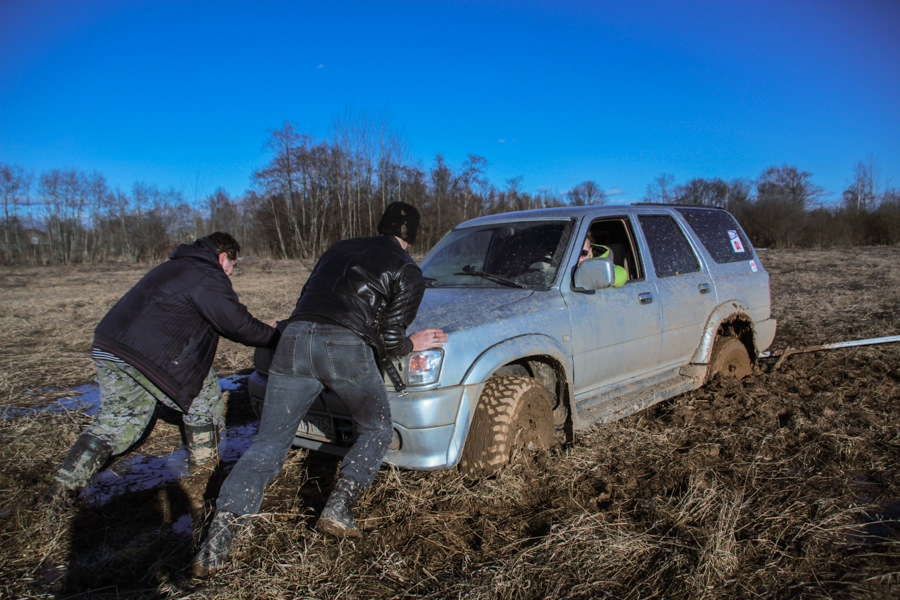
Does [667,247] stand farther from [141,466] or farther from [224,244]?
[141,466]

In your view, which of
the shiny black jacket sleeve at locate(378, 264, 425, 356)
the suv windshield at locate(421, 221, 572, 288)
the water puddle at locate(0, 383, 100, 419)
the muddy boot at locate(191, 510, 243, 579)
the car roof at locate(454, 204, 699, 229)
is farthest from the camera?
the water puddle at locate(0, 383, 100, 419)

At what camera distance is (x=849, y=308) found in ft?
31.0

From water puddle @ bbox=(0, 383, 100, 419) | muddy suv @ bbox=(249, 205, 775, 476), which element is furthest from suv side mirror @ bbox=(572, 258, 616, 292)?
water puddle @ bbox=(0, 383, 100, 419)

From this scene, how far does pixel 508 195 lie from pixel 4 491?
152ft

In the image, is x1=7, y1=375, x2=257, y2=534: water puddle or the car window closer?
x1=7, y1=375, x2=257, y2=534: water puddle

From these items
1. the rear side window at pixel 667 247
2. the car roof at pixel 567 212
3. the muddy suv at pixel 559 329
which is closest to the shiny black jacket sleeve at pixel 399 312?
the muddy suv at pixel 559 329

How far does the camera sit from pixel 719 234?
5414mm

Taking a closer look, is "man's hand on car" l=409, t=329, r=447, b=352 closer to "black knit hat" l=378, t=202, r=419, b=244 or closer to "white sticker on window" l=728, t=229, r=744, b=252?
"black knit hat" l=378, t=202, r=419, b=244

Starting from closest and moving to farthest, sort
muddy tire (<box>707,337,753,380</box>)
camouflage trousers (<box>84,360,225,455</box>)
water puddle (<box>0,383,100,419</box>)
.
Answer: camouflage trousers (<box>84,360,225,455</box>) < muddy tire (<box>707,337,753,380</box>) < water puddle (<box>0,383,100,419</box>)

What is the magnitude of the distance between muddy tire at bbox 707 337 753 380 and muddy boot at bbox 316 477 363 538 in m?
3.75

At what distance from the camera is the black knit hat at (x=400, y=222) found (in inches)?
124

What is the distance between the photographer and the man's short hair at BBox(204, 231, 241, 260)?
383cm

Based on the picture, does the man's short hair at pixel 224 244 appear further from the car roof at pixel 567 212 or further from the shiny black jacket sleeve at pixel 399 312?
the car roof at pixel 567 212

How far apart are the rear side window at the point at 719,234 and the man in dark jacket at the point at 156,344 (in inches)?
157
